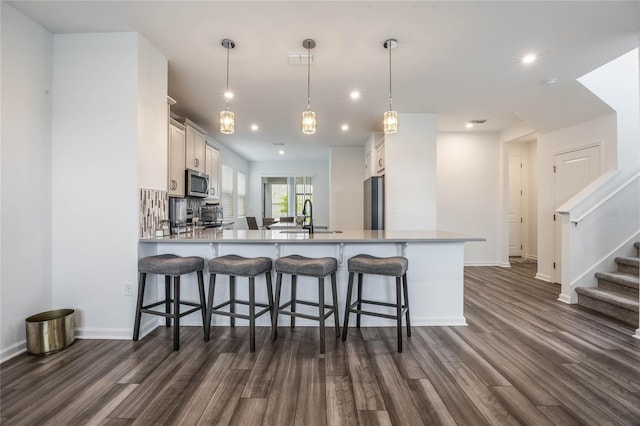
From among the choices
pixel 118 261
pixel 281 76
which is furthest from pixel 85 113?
pixel 281 76

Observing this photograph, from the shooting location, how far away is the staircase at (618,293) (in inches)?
117

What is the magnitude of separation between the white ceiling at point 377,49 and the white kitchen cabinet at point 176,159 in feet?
1.53

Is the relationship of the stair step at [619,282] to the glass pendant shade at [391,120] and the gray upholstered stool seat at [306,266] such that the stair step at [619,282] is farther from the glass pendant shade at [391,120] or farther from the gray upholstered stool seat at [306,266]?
the gray upholstered stool seat at [306,266]

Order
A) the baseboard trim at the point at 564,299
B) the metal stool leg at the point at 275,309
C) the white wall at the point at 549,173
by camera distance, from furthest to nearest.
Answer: the white wall at the point at 549,173 → the baseboard trim at the point at 564,299 → the metal stool leg at the point at 275,309

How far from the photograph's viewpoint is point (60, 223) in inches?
101

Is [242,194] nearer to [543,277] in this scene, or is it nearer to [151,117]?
[151,117]

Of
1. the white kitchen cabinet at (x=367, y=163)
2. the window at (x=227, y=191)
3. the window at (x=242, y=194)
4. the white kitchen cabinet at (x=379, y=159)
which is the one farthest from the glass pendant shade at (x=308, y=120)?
the window at (x=242, y=194)

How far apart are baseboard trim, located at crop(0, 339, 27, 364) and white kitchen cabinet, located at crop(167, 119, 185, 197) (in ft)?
6.06

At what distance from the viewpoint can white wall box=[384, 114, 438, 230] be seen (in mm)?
4539

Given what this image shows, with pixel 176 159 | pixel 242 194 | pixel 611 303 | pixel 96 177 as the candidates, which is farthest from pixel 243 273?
pixel 242 194

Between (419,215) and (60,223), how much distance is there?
4.28 meters

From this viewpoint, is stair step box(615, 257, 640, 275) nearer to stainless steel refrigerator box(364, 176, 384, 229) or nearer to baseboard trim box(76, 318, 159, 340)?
stainless steel refrigerator box(364, 176, 384, 229)

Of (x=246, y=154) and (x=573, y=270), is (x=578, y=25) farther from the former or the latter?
(x=246, y=154)

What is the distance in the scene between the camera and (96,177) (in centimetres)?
258
